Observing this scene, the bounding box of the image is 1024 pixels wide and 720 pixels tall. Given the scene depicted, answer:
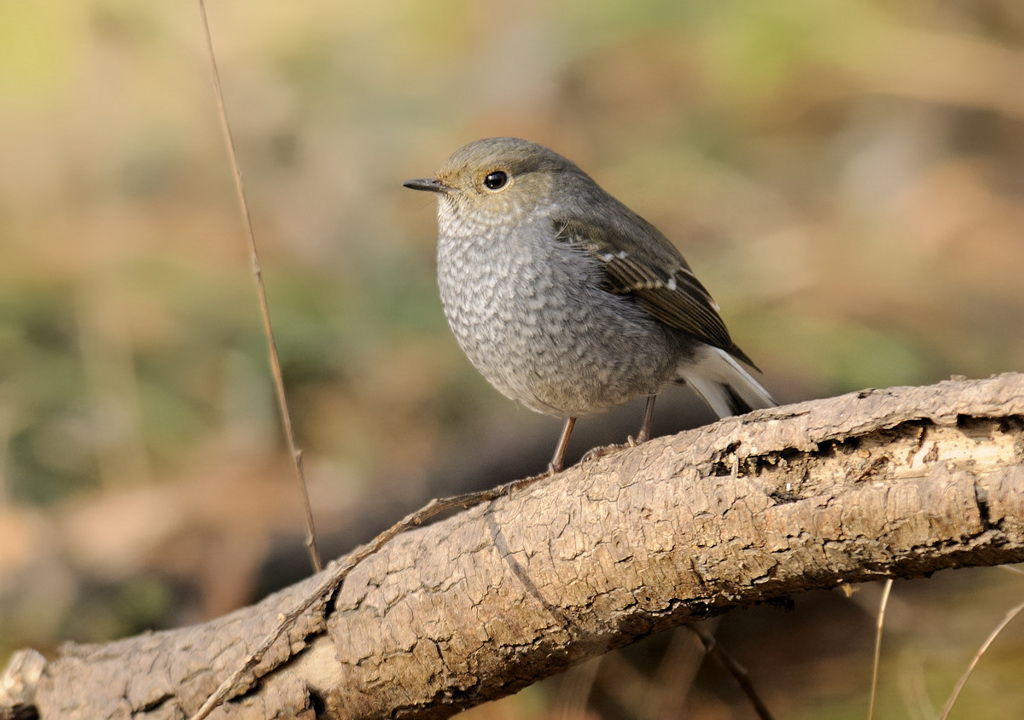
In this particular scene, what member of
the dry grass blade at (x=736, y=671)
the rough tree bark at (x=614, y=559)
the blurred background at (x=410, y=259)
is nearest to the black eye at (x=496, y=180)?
the blurred background at (x=410, y=259)

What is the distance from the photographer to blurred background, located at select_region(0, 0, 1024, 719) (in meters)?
4.48

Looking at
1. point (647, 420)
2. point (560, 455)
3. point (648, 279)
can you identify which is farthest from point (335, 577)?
point (648, 279)

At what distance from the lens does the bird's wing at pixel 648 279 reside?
141 inches

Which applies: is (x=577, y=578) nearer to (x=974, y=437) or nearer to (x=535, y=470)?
(x=974, y=437)

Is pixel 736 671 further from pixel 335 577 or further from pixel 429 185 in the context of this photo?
pixel 429 185

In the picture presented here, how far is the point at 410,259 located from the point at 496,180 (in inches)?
143

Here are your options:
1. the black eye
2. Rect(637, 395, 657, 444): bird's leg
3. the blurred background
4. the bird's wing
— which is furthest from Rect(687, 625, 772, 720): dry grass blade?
the black eye

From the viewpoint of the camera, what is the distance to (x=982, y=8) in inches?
307

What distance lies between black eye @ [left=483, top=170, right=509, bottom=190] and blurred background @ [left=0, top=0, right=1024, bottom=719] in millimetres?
1271

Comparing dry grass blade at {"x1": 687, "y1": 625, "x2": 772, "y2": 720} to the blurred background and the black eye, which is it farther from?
the black eye

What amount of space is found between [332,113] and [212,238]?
1.33 meters

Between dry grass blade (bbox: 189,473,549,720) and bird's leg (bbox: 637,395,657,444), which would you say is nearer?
dry grass blade (bbox: 189,473,549,720)

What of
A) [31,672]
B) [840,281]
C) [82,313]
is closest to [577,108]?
[840,281]

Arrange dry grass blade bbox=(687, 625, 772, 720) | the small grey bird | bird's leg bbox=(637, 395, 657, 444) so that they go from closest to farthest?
dry grass blade bbox=(687, 625, 772, 720) < the small grey bird < bird's leg bbox=(637, 395, 657, 444)
